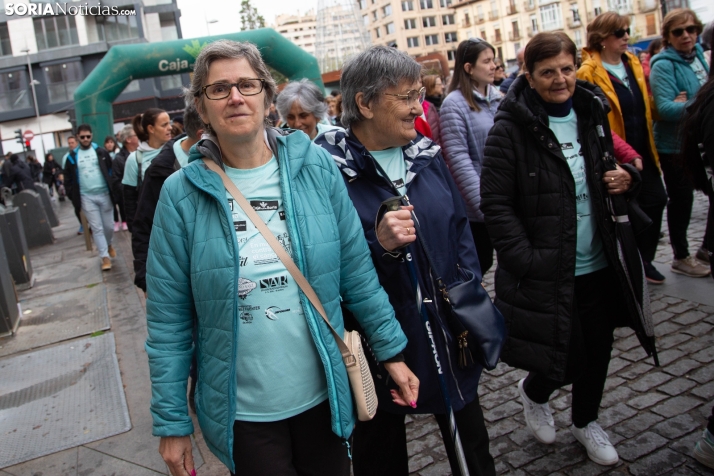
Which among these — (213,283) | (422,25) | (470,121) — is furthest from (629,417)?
(422,25)

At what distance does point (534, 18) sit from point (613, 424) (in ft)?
277

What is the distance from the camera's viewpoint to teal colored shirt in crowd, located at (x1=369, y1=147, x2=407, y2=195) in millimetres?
2592

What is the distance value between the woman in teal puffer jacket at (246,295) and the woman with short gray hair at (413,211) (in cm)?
27

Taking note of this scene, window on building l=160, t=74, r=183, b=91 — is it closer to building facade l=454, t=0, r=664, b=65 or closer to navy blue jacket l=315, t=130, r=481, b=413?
building facade l=454, t=0, r=664, b=65

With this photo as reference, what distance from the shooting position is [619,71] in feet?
17.1

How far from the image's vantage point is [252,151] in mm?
2213

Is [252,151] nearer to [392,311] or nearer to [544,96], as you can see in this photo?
[392,311]

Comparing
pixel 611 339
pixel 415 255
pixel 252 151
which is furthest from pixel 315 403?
pixel 611 339

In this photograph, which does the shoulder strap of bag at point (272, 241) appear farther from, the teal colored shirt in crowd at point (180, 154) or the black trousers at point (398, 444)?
the teal colored shirt in crowd at point (180, 154)

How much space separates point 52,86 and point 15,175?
99.5 feet

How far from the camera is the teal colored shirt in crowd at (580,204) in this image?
3.07 metres

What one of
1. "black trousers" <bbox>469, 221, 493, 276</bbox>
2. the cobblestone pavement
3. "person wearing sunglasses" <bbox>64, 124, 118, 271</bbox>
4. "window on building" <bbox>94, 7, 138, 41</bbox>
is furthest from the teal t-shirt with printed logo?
"window on building" <bbox>94, 7, 138, 41</bbox>

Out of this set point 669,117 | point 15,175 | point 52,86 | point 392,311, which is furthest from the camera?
point 52,86

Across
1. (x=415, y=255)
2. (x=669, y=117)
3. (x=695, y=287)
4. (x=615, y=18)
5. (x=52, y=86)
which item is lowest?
(x=695, y=287)
